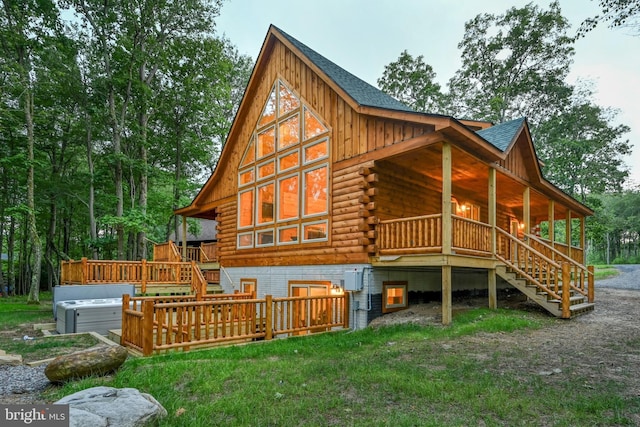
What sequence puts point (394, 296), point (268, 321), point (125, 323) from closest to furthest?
point (125, 323) → point (268, 321) → point (394, 296)

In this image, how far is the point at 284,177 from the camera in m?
12.2

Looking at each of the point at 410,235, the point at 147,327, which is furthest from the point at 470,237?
the point at 147,327

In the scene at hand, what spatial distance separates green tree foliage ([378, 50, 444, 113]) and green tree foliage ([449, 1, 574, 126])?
1.85 metres

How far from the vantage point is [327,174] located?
35.2 ft

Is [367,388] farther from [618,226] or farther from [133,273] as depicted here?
[618,226]

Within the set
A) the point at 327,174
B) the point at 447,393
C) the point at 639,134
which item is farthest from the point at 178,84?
the point at 639,134

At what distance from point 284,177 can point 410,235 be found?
5.02m

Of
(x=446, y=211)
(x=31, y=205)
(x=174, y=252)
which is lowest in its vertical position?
(x=174, y=252)

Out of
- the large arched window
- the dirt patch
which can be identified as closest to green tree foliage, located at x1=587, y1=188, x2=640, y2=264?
the dirt patch

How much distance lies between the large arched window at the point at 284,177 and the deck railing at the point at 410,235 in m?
1.93

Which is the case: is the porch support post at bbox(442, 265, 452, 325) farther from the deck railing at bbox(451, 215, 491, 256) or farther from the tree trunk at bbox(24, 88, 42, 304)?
the tree trunk at bbox(24, 88, 42, 304)

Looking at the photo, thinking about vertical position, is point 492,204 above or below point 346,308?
above

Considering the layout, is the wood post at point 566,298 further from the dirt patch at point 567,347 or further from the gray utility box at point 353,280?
the gray utility box at point 353,280

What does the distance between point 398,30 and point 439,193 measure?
66.3m
